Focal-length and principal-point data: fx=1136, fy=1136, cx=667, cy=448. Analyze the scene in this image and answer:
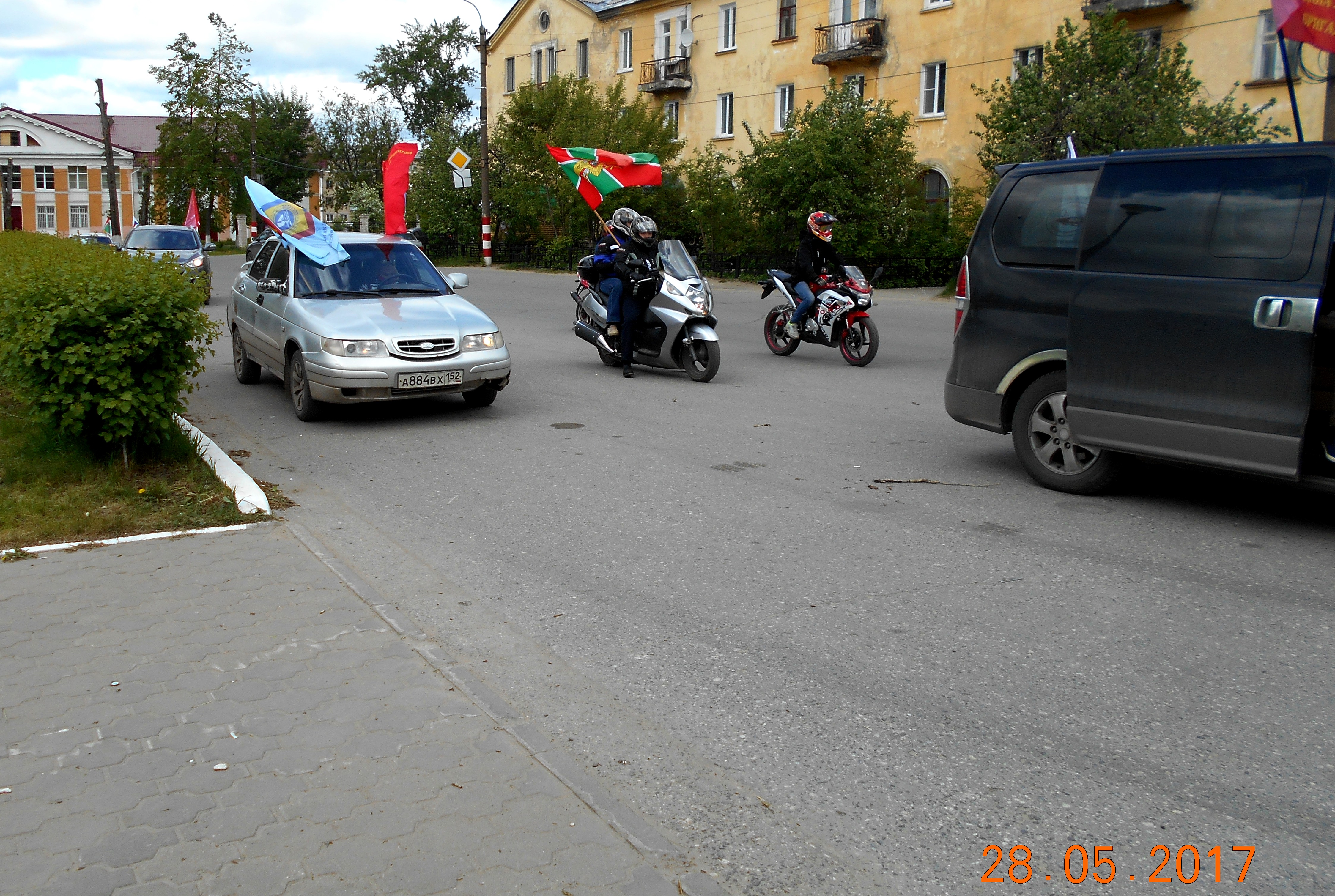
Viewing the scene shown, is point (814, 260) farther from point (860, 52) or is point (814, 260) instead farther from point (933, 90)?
point (860, 52)

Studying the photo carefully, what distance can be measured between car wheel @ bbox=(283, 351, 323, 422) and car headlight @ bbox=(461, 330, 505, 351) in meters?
1.36

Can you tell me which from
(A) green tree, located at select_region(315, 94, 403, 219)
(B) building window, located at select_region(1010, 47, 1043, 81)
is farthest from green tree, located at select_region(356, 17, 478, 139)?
(B) building window, located at select_region(1010, 47, 1043, 81)

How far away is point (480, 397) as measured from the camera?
10805 millimetres

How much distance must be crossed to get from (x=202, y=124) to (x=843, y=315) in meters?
66.6

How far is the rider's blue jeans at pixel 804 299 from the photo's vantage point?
14.2 meters

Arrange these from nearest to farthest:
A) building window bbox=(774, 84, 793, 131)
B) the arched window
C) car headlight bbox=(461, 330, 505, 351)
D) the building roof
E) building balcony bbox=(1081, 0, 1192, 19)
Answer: car headlight bbox=(461, 330, 505, 351) → building balcony bbox=(1081, 0, 1192, 19) → the arched window → building window bbox=(774, 84, 793, 131) → the building roof

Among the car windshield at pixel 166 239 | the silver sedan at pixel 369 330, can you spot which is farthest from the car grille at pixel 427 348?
the car windshield at pixel 166 239

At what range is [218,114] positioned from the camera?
70750 mm

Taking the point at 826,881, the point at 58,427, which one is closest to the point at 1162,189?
the point at 826,881

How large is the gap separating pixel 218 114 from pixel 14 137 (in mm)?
37880

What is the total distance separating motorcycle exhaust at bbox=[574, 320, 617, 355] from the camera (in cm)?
1344

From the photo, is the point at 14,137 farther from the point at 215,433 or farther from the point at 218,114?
the point at 215,433

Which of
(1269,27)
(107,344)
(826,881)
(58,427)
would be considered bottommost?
(826,881)

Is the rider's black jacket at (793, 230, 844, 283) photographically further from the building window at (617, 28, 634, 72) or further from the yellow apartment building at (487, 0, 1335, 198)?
the building window at (617, 28, 634, 72)
